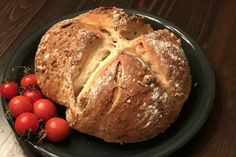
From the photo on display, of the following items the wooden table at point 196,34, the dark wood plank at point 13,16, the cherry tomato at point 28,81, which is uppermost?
the dark wood plank at point 13,16

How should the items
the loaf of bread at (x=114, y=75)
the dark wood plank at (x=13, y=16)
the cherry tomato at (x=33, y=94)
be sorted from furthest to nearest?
the dark wood plank at (x=13, y=16)
the cherry tomato at (x=33, y=94)
the loaf of bread at (x=114, y=75)

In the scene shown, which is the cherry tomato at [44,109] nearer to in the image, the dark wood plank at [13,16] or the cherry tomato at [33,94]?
the cherry tomato at [33,94]

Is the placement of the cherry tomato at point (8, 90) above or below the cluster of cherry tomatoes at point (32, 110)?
above

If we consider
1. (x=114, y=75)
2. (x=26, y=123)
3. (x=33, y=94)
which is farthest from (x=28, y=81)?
(x=114, y=75)

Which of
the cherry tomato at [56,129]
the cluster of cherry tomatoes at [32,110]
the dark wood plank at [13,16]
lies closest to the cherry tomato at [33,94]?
the cluster of cherry tomatoes at [32,110]

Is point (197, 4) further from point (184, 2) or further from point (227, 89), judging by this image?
point (227, 89)

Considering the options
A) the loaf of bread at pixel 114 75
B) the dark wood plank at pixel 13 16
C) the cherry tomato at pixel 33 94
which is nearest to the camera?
the loaf of bread at pixel 114 75
